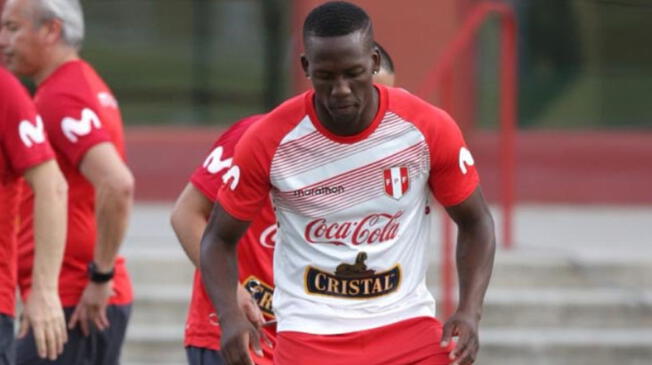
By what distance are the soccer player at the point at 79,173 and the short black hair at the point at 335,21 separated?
1825 mm

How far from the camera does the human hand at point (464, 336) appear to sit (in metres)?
4.99

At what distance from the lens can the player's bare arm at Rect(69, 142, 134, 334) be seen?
6512 mm

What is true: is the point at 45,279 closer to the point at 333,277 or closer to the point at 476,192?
the point at 333,277

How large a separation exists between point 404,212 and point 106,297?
1.94 metres

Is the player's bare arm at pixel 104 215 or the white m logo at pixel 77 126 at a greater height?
the white m logo at pixel 77 126

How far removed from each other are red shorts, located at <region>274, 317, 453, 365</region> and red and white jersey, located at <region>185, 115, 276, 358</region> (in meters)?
0.62

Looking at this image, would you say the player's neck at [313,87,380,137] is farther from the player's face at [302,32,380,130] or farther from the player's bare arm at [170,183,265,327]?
the player's bare arm at [170,183,265,327]

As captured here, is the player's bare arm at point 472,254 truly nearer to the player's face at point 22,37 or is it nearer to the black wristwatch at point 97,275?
the black wristwatch at point 97,275

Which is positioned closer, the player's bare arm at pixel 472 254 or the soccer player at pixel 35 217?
the player's bare arm at pixel 472 254

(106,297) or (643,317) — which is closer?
(106,297)

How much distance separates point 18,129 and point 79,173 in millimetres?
875

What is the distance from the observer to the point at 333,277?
16.8ft

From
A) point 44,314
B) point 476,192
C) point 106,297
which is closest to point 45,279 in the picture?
point 44,314

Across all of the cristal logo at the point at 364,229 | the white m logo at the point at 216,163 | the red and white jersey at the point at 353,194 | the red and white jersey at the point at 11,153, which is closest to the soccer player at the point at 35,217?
the red and white jersey at the point at 11,153
